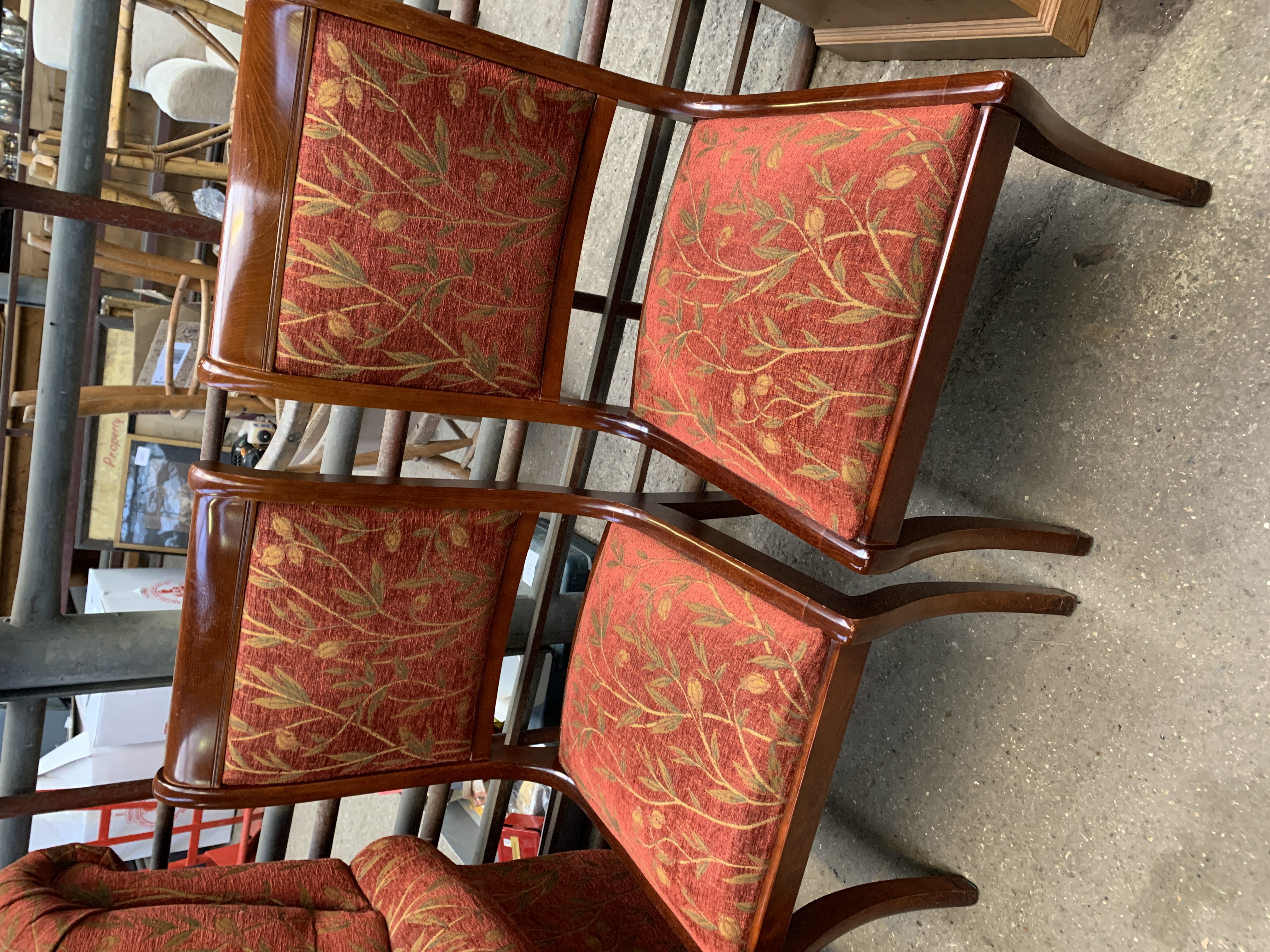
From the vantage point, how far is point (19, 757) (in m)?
1.25

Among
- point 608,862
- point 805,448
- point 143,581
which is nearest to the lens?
point 805,448

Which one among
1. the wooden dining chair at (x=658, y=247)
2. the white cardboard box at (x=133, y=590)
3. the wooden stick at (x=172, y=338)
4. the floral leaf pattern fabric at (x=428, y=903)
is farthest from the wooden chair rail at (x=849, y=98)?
the white cardboard box at (x=133, y=590)

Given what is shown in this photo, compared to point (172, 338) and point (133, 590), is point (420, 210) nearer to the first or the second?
point (172, 338)

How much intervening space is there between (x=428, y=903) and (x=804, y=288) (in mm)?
743

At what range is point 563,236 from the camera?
0.94m

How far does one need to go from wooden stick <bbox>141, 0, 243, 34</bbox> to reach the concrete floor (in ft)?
6.64

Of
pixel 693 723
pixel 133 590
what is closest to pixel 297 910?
pixel 693 723

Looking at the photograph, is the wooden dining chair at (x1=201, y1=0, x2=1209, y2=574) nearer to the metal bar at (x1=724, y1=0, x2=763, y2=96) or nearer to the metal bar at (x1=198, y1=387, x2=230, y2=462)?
the metal bar at (x1=198, y1=387, x2=230, y2=462)

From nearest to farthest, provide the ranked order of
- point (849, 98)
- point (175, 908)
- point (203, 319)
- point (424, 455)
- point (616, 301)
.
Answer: point (849, 98) → point (175, 908) → point (616, 301) → point (203, 319) → point (424, 455)

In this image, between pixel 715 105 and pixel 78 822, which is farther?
pixel 78 822

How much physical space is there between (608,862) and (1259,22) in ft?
4.02

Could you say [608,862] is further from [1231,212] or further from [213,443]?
[1231,212]

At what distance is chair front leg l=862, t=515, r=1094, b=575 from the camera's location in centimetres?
74

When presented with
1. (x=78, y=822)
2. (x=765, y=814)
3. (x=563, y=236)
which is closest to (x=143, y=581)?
(x=78, y=822)
